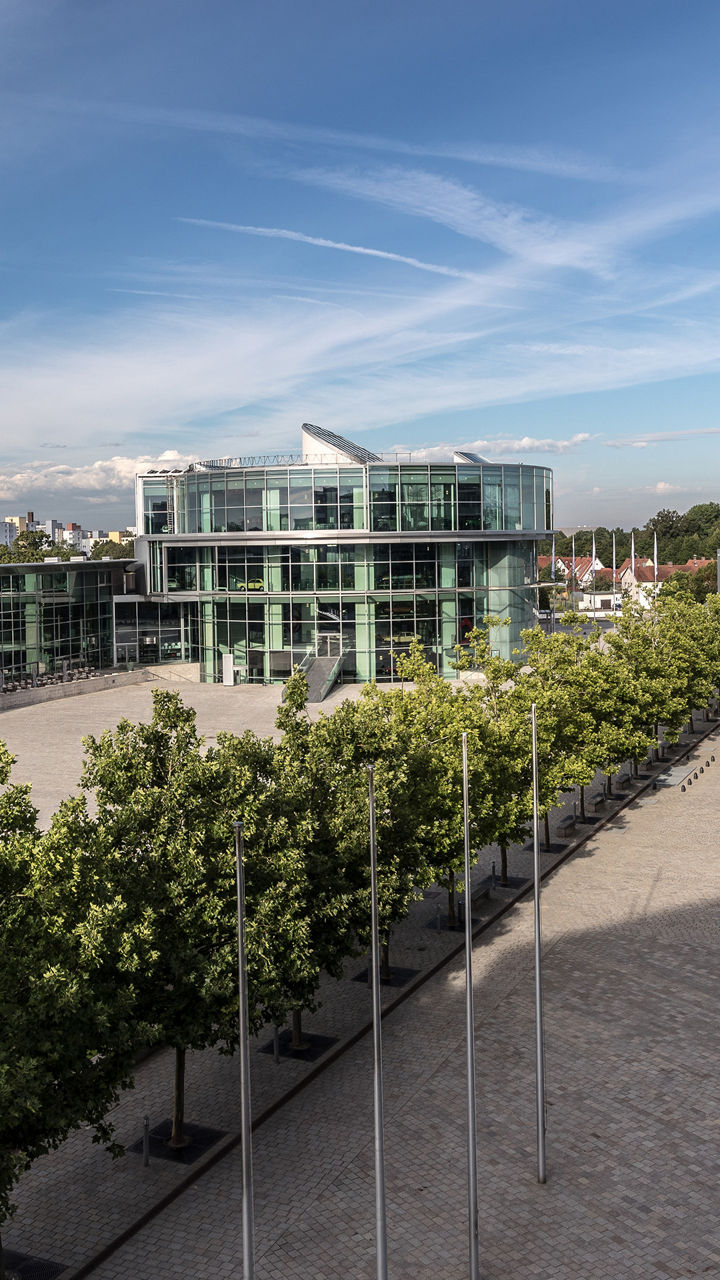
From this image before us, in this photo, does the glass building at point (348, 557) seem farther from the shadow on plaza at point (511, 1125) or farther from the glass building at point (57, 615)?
the shadow on plaza at point (511, 1125)

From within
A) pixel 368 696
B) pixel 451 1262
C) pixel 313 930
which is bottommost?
pixel 451 1262

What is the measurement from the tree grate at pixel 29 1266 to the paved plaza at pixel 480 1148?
21cm

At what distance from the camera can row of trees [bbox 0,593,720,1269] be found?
14195mm

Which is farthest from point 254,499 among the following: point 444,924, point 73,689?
point 444,924

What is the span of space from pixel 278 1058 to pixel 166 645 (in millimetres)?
55984

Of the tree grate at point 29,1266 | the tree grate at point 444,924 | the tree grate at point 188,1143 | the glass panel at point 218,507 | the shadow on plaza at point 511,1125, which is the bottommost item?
the tree grate at point 29,1266

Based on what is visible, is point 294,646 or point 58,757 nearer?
point 58,757

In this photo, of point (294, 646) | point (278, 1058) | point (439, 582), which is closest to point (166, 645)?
point (294, 646)

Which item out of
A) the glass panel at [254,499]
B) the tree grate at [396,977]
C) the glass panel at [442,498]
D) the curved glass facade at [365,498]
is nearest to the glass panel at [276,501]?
the curved glass facade at [365,498]

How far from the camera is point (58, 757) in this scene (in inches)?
1833

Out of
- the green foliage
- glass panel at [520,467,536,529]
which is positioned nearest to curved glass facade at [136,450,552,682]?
glass panel at [520,467,536,529]

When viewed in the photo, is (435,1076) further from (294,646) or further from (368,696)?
(294,646)

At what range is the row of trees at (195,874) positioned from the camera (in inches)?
559

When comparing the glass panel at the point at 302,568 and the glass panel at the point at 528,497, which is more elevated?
the glass panel at the point at 528,497
